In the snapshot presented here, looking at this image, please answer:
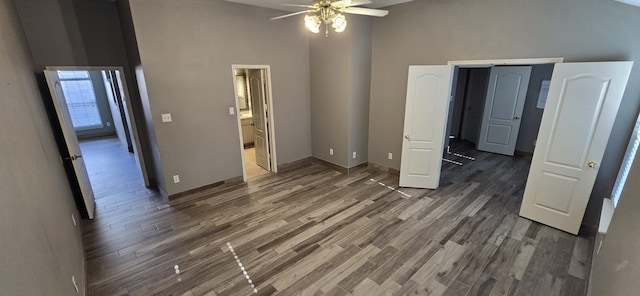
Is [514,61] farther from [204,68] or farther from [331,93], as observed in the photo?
[204,68]

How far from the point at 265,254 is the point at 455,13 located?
13.5 ft

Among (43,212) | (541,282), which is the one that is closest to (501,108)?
(541,282)

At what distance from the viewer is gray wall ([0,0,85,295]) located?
121cm

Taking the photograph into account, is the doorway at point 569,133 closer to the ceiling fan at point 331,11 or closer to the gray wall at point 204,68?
the ceiling fan at point 331,11

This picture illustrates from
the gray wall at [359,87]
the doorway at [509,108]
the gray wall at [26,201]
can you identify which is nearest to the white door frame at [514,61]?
the gray wall at [359,87]

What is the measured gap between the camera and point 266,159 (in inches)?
205

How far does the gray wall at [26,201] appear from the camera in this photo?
121 cm

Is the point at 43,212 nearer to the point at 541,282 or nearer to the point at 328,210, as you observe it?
the point at 328,210

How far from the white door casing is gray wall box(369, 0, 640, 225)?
311 cm

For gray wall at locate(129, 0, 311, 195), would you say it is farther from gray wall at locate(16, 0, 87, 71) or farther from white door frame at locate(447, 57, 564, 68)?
white door frame at locate(447, 57, 564, 68)

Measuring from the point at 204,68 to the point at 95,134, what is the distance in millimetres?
→ 7531

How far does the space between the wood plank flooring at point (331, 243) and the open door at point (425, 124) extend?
297mm

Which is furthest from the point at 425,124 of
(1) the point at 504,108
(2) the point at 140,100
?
(2) the point at 140,100

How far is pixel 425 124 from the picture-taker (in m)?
4.05
